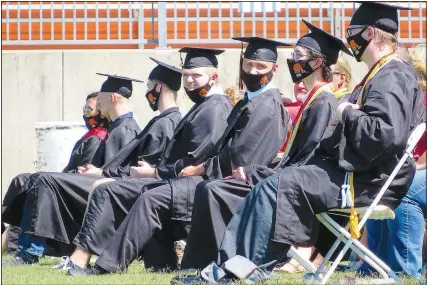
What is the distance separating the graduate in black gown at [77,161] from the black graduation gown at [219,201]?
10.9ft

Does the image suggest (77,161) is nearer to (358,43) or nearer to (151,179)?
(151,179)

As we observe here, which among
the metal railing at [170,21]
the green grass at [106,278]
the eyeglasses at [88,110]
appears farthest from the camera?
the metal railing at [170,21]

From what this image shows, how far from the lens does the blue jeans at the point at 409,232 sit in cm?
934

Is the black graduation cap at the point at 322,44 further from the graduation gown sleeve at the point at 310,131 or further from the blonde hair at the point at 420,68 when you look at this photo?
the blonde hair at the point at 420,68

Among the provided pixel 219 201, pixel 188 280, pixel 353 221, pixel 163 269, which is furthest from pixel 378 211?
pixel 163 269

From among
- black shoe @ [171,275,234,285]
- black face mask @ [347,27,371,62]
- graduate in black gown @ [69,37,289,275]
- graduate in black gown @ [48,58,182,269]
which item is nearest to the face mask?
graduate in black gown @ [69,37,289,275]

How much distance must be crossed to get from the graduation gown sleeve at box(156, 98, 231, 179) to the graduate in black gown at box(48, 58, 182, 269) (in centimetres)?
78

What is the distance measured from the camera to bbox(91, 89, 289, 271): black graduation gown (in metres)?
9.55

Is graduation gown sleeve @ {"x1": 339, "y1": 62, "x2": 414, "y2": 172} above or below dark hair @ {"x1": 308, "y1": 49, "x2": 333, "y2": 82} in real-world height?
below

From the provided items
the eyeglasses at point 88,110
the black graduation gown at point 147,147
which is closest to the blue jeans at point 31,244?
the black graduation gown at point 147,147

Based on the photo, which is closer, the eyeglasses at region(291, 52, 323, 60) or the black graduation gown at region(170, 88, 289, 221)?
the eyeglasses at region(291, 52, 323, 60)

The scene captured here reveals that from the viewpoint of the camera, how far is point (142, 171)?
36.0 ft

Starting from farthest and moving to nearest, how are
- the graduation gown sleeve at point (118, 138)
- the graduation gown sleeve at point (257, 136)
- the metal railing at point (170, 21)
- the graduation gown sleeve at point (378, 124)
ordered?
1. the metal railing at point (170, 21)
2. the graduation gown sleeve at point (118, 138)
3. the graduation gown sleeve at point (257, 136)
4. the graduation gown sleeve at point (378, 124)

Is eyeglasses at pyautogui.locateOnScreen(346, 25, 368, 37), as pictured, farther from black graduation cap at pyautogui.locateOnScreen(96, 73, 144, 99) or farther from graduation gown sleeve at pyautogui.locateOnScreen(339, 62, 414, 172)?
black graduation cap at pyautogui.locateOnScreen(96, 73, 144, 99)
